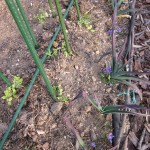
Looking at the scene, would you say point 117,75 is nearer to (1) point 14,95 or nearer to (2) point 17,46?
(1) point 14,95

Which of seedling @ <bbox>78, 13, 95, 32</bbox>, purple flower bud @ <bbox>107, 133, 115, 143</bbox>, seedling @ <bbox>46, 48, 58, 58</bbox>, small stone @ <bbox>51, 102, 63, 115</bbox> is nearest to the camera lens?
purple flower bud @ <bbox>107, 133, 115, 143</bbox>

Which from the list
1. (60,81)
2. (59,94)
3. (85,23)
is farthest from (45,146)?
(85,23)

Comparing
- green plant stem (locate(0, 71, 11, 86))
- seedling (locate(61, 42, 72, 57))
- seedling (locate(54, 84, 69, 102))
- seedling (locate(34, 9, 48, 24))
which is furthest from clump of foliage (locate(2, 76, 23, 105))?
seedling (locate(34, 9, 48, 24))

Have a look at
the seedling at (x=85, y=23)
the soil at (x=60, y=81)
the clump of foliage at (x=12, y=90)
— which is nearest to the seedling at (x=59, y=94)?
the soil at (x=60, y=81)

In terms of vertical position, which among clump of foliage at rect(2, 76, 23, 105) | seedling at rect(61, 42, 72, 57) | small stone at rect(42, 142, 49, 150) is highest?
seedling at rect(61, 42, 72, 57)

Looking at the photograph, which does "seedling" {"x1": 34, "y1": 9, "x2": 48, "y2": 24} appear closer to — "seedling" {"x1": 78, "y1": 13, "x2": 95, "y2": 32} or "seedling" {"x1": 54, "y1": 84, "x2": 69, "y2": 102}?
"seedling" {"x1": 78, "y1": 13, "x2": 95, "y2": 32}

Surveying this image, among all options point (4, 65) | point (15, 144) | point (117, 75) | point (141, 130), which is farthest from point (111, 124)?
point (4, 65)
